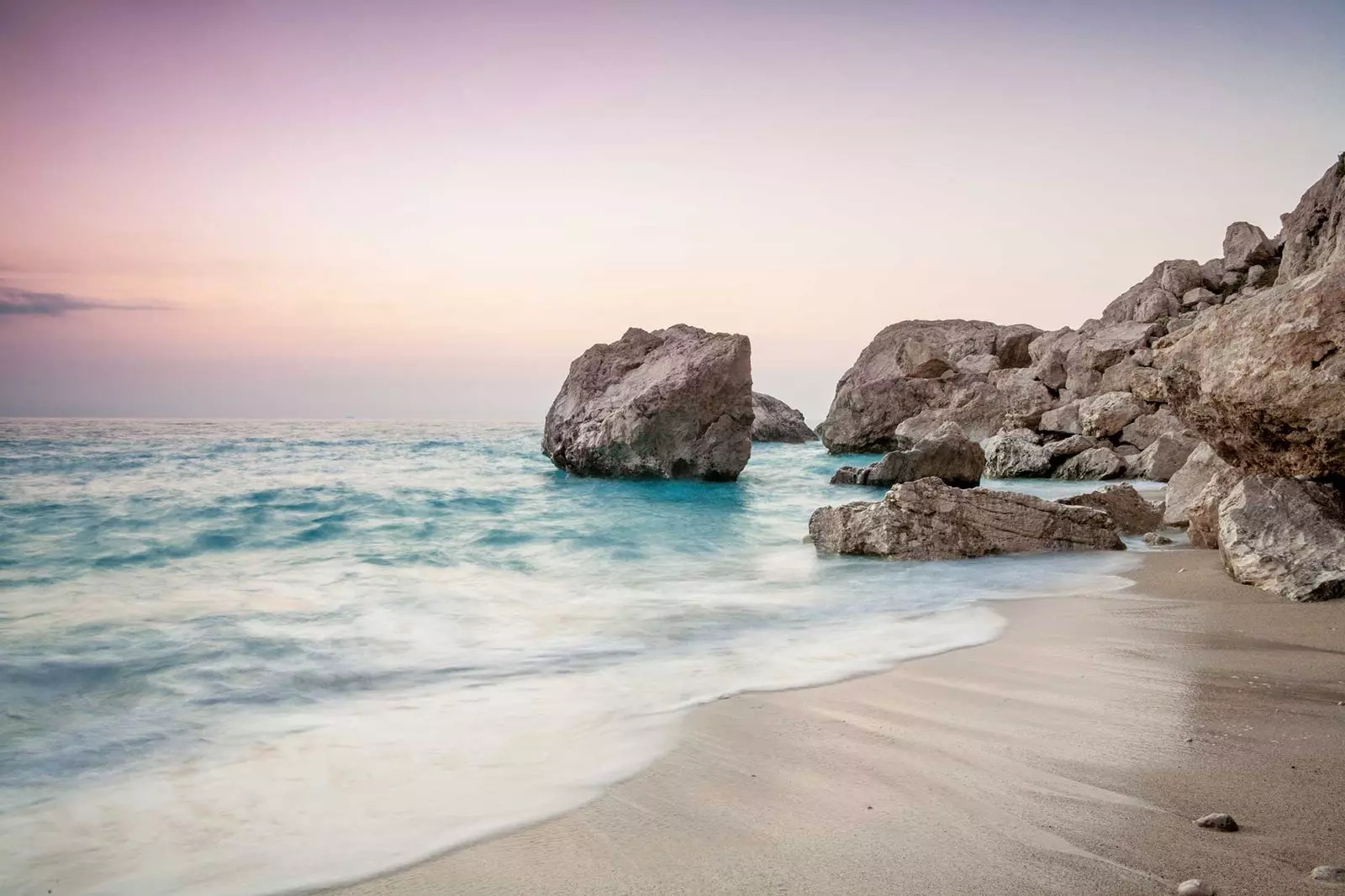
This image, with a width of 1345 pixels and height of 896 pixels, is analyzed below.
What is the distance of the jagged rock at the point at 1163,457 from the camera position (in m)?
18.7

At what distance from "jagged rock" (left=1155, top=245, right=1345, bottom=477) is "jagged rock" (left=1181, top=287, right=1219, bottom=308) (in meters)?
32.0

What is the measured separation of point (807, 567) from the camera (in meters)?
8.66

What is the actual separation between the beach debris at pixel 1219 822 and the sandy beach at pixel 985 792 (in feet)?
0.11

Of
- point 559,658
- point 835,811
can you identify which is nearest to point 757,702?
point 835,811

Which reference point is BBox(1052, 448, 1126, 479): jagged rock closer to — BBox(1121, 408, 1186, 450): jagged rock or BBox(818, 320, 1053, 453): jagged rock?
BBox(1121, 408, 1186, 450): jagged rock

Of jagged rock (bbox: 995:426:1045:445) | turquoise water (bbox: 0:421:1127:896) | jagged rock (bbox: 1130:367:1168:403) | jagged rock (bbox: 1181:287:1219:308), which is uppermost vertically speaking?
jagged rock (bbox: 1181:287:1219:308)

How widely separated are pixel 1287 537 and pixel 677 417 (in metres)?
15.4

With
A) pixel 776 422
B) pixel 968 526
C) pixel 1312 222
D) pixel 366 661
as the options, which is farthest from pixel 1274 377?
pixel 776 422

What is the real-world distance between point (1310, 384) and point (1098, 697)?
2964mm

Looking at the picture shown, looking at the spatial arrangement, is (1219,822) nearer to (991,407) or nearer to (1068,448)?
(1068,448)

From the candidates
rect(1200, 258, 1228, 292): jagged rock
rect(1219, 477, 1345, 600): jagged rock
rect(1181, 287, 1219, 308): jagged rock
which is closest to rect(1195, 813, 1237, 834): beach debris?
rect(1219, 477, 1345, 600): jagged rock

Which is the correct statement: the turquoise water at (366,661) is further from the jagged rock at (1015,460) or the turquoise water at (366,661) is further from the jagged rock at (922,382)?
the jagged rock at (922,382)

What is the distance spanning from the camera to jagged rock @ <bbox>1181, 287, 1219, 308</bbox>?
33.0 metres

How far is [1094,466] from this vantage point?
68.6 feet
